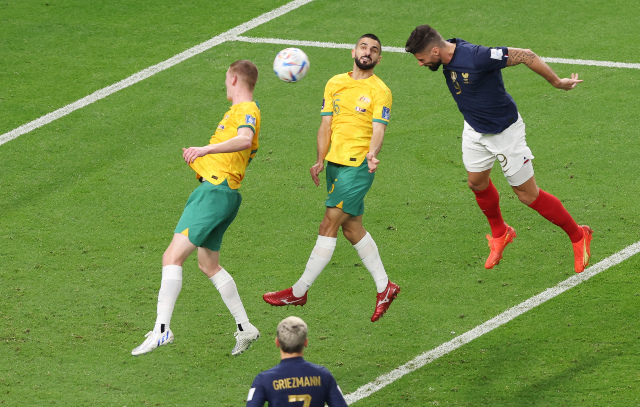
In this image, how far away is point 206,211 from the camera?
831 centimetres

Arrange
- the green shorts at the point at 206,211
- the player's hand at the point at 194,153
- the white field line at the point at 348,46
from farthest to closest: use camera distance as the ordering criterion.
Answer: the white field line at the point at 348,46 < the green shorts at the point at 206,211 < the player's hand at the point at 194,153

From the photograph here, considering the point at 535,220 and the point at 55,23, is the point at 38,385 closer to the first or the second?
the point at 535,220

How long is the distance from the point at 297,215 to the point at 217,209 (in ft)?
10.4

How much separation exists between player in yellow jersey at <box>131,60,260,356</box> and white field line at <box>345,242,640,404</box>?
1.18m

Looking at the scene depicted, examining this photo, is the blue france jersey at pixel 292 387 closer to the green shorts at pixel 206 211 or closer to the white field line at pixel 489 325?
the white field line at pixel 489 325

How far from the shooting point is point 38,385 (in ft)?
27.9

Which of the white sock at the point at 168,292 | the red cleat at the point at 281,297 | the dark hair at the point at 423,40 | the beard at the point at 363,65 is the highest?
the dark hair at the point at 423,40

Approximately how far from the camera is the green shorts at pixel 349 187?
29.2 feet

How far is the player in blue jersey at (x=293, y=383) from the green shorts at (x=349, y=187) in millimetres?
2800

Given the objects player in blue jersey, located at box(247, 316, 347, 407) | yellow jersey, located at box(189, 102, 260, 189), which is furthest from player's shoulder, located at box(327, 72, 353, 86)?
player in blue jersey, located at box(247, 316, 347, 407)

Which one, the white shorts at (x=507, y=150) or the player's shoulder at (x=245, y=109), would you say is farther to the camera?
the white shorts at (x=507, y=150)

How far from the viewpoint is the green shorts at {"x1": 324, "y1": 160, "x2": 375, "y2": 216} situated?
29.2ft

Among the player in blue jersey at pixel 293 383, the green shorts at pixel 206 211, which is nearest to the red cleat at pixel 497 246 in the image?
the green shorts at pixel 206 211

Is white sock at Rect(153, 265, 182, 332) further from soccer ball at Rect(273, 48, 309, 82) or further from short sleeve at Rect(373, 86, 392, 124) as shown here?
soccer ball at Rect(273, 48, 309, 82)
